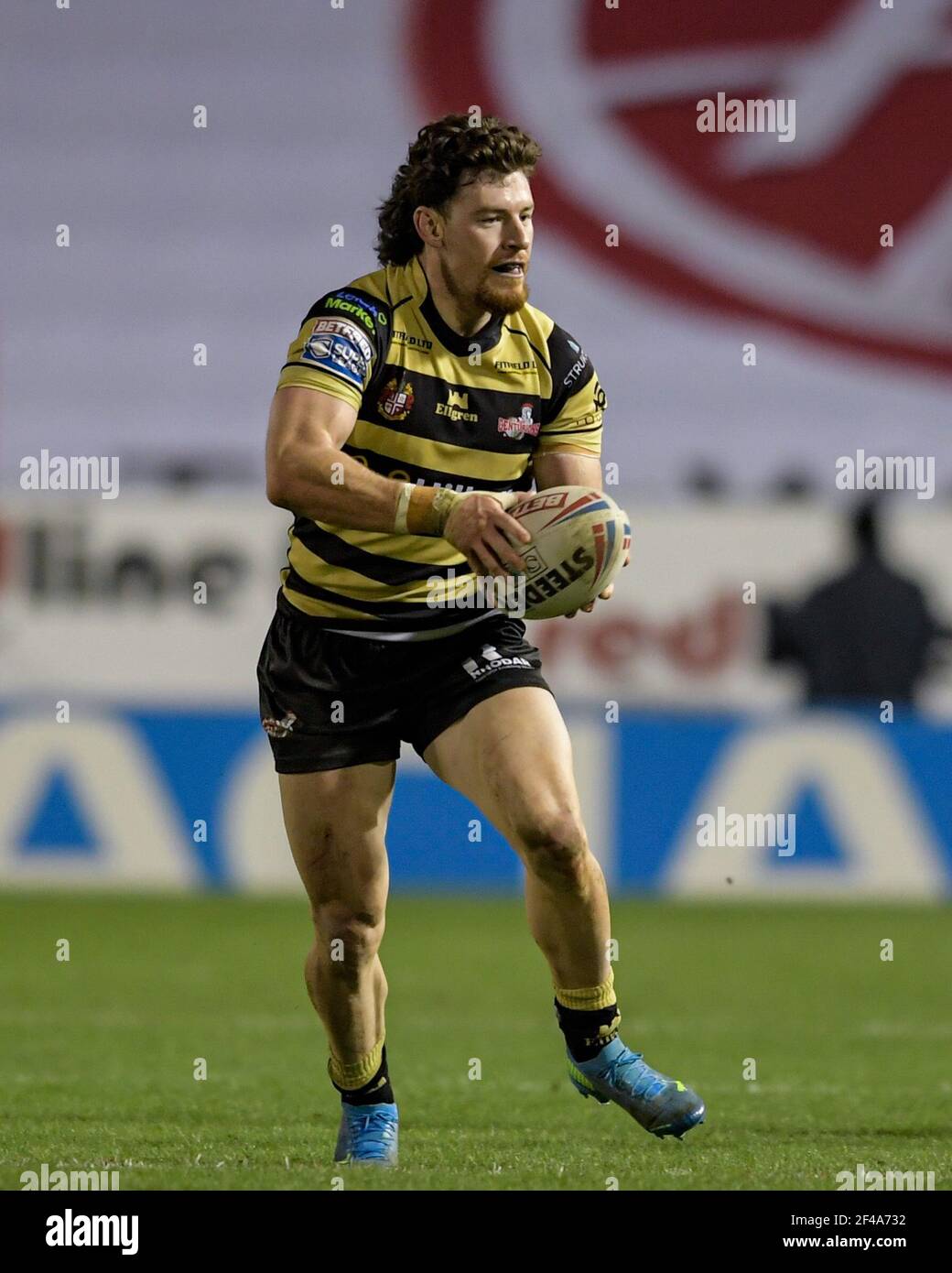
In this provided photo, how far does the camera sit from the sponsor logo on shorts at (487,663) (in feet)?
17.9

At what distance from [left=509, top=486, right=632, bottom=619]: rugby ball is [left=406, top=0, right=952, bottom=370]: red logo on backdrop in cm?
1439

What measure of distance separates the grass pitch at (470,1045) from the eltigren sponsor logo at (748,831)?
17.8 inches

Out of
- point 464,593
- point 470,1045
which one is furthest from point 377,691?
point 470,1045

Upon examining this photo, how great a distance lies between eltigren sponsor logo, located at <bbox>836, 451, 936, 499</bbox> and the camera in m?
18.1

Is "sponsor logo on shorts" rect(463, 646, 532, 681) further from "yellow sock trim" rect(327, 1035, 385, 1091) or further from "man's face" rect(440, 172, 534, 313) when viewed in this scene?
"yellow sock trim" rect(327, 1035, 385, 1091)

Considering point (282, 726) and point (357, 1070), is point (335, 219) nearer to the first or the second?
point (282, 726)

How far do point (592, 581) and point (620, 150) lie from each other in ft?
49.1

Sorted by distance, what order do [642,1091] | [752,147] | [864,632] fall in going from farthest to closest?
[752,147] → [864,632] → [642,1091]

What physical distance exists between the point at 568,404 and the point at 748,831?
7.66 m

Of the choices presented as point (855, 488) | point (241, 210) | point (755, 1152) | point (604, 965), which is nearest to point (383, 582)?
point (604, 965)

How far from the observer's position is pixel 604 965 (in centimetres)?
536

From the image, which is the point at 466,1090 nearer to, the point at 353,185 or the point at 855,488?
the point at 855,488
